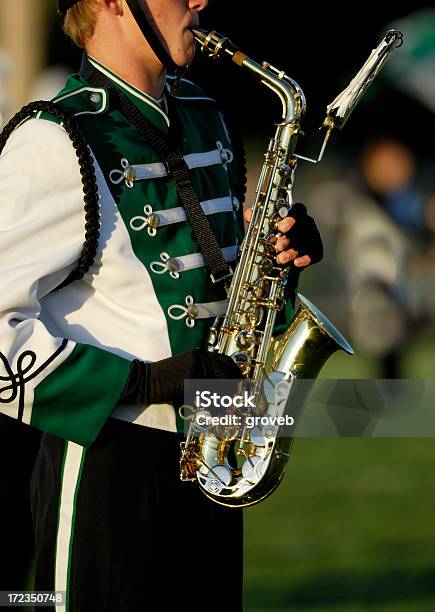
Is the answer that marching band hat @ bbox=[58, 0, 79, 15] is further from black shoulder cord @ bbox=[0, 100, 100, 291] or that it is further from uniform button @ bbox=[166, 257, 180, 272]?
uniform button @ bbox=[166, 257, 180, 272]

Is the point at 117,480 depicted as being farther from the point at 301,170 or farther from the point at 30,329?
the point at 301,170

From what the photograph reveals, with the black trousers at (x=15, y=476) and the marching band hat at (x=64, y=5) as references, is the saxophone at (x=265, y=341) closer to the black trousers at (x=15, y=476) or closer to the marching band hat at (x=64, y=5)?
the marching band hat at (x=64, y=5)

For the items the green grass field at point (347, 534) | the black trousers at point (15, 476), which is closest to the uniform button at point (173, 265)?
the black trousers at point (15, 476)

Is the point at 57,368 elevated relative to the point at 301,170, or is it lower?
lower

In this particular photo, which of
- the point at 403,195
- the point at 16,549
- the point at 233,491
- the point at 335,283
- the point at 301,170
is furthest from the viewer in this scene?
the point at 301,170

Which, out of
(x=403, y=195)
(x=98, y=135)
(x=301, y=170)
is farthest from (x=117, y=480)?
(x=301, y=170)

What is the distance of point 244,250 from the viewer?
11.9ft

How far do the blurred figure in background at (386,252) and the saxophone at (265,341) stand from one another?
832cm

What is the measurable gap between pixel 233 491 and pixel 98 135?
1.01 metres

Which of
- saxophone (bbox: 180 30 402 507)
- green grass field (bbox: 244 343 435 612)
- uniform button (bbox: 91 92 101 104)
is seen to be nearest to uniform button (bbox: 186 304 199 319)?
saxophone (bbox: 180 30 402 507)

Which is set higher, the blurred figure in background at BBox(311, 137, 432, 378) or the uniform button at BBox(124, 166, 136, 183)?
the blurred figure in background at BBox(311, 137, 432, 378)

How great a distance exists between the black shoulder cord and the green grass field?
9.21 ft

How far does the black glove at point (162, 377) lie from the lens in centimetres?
327

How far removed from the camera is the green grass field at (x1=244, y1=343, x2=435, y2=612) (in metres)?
5.95
